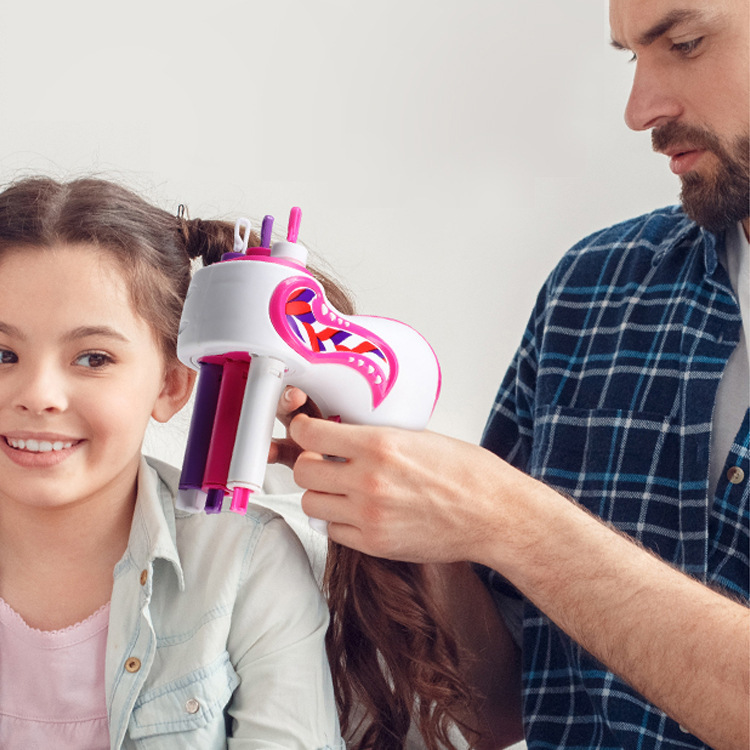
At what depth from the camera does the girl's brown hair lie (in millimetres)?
1273

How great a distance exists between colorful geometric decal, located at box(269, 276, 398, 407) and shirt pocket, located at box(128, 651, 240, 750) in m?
0.44

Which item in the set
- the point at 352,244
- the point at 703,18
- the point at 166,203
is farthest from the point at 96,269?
the point at 703,18

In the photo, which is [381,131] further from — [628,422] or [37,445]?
[37,445]

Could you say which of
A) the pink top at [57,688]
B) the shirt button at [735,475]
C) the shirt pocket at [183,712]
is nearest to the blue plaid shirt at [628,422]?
the shirt button at [735,475]

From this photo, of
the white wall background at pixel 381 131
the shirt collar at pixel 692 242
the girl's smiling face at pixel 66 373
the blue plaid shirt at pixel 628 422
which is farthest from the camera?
the white wall background at pixel 381 131

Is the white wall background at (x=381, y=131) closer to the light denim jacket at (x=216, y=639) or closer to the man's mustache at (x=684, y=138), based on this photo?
the man's mustache at (x=684, y=138)

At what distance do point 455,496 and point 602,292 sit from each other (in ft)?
1.91

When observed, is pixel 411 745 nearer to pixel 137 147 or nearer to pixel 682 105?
pixel 682 105

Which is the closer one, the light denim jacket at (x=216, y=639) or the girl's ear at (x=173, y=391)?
the light denim jacket at (x=216, y=639)

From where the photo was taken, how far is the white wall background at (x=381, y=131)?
1747mm

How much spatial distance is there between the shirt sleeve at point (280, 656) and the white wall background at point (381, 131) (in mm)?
716

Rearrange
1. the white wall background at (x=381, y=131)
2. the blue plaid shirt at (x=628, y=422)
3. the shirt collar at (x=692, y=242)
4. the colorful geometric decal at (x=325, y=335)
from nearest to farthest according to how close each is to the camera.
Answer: the colorful geometric decal at (x=325, y=335) → the blue plaid shirt at (x=628, y=422) → the shirt collar at (x=692, y=242) → the white wall background at (x=381, y=131)

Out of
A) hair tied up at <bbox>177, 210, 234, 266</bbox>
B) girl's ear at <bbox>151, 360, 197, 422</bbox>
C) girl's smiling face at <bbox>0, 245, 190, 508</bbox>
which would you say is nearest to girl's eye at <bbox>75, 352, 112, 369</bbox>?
girl's smiling face at <bbox>0, 245, 190, 508</bbox>

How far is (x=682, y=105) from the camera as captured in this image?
1346 mm
